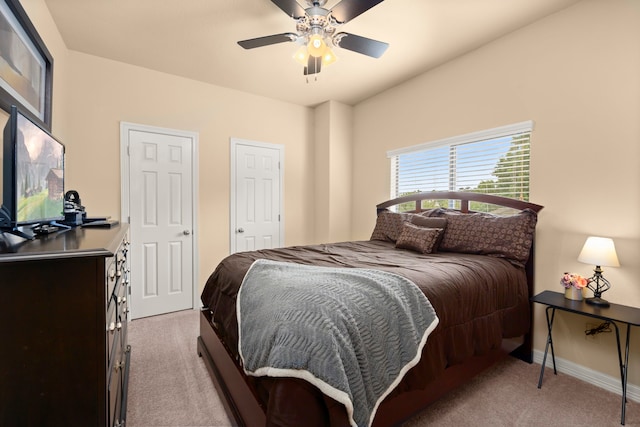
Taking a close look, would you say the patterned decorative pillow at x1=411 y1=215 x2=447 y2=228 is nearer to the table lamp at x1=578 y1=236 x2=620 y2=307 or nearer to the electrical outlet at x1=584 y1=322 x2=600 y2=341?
the table lamp at x1=578 y1=236 x2=620 y2=307

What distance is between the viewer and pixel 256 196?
13.2ft

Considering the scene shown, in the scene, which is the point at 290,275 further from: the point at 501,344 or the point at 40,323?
the point at 501,344

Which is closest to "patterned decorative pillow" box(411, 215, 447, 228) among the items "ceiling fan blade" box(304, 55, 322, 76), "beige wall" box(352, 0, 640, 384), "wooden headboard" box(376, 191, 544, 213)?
"wooden headboard" box(376, 191, 544, 213)

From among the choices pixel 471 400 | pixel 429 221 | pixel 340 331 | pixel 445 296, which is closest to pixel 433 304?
pixel 445 296

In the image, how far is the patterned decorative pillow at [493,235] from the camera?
229 cm

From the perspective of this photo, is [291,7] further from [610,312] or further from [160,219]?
[610,312]

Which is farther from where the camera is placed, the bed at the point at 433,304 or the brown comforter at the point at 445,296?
the brown comforter at the point at 445,296

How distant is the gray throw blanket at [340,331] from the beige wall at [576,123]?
157cm

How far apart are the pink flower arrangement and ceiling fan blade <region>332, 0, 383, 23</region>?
223 centimetres

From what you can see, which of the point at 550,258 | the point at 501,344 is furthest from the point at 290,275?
the point at 550,258

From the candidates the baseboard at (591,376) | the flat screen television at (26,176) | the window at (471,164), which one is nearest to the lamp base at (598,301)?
the baseboard at (591,376)

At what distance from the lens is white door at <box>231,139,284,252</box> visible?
386cm

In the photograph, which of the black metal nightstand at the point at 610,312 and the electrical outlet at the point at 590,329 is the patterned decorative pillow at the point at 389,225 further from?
the electrical outlet at the point at 590,329

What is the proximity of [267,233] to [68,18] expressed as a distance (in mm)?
2867
